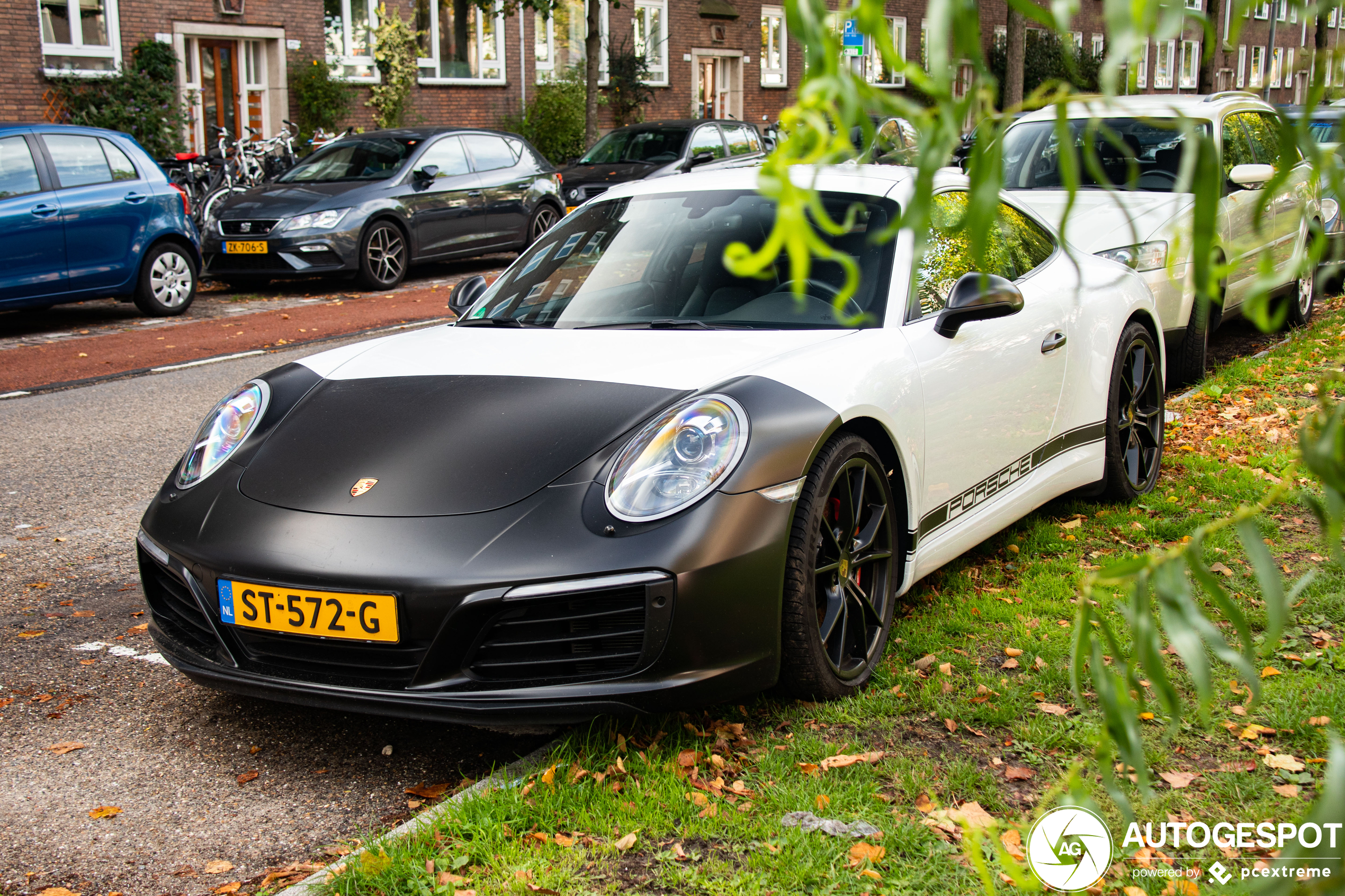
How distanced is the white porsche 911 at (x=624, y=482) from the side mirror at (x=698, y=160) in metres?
13.0

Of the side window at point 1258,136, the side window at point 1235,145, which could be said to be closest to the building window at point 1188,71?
the side window at point 1258,136

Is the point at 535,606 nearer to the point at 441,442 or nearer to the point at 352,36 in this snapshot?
the point at 441,442

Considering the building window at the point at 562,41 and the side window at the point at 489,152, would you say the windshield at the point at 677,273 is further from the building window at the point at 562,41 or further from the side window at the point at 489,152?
the building window at the point at 562,41

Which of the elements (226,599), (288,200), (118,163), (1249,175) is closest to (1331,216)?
(1249,175)

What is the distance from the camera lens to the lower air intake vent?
9.68 ft

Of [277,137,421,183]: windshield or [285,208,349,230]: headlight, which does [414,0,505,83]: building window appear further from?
[285,208,349,230]: headlight

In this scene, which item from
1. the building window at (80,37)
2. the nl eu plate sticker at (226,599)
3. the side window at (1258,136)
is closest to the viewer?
the nl eu plate sticker at (226,599)

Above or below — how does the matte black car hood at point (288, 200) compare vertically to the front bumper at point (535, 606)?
above

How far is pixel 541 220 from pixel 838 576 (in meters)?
13.5

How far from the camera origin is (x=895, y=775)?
3088 millimetres

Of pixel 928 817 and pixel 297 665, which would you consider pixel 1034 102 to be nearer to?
pixel 928 817

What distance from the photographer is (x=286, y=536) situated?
123 inches

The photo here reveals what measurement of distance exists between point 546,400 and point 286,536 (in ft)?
2.51

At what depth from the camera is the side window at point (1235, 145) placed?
811 cm
